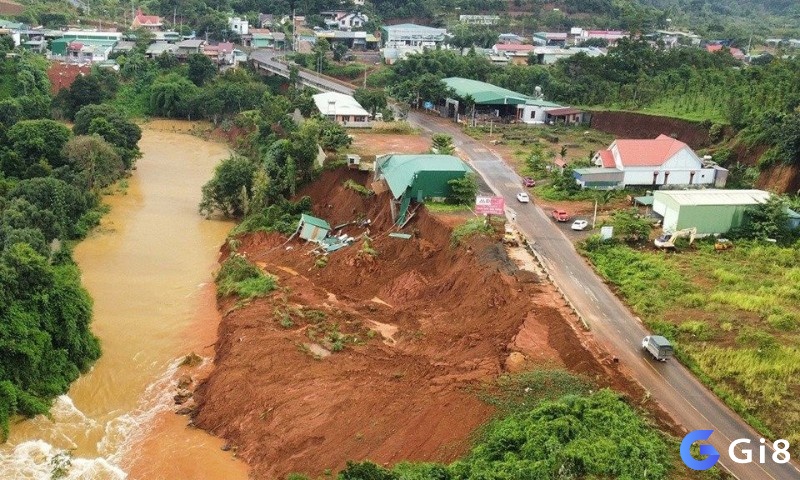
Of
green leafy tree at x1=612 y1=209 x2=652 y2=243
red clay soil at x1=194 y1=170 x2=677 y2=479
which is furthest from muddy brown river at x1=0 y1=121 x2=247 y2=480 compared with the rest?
green leafy tree at x1=612 y1=209 x2=652 y2=243

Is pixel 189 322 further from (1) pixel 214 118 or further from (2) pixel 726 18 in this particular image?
(2) pixel 726 18

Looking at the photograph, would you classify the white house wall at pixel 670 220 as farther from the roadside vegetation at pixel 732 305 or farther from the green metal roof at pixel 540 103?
the green metal roof at pixel 540 103

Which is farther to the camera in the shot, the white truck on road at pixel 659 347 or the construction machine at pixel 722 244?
the construction machine at pixel 722 244

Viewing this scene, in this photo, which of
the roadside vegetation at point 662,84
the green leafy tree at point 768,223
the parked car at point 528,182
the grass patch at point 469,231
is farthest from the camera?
the roadside vegetation at point 662,84

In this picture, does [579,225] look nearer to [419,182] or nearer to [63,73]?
[419,182]

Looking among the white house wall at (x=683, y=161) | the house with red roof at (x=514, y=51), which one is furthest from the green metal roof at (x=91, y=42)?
the white house wall at (x=683, y=161)

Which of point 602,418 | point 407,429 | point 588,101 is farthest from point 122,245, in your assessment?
point 588,101
